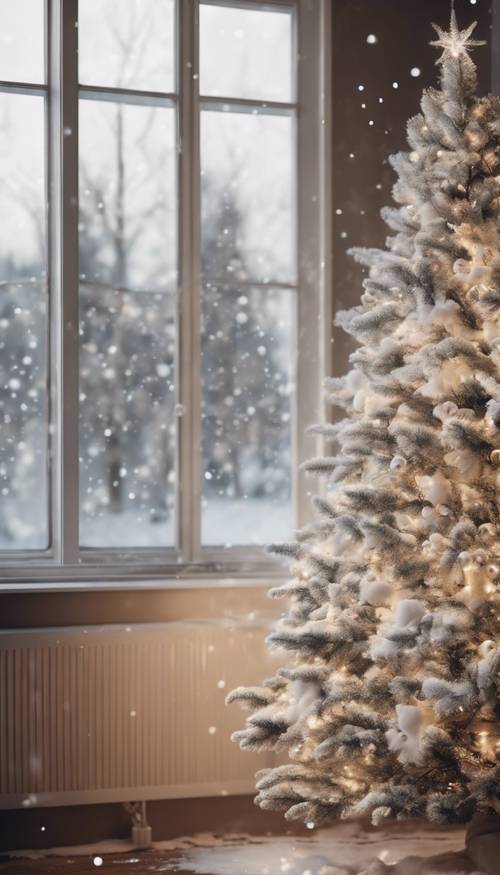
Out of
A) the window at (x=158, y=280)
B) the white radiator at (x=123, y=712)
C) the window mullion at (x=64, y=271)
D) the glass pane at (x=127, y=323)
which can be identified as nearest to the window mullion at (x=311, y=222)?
the window at (x=158, y=280)

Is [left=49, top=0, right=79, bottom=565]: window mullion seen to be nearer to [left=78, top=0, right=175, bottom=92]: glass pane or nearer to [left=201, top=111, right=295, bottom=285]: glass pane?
[left=78, top=0, right=175, bottom=92]: glass pane

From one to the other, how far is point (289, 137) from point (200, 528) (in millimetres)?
1502

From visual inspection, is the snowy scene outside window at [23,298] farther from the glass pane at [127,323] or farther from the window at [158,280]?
the glass pane at [127,323]

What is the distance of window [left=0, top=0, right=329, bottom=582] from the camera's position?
12.0 feet

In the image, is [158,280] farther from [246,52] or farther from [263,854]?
[263,854]

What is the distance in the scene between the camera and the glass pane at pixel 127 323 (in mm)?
3689

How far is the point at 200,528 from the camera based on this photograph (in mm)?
3795

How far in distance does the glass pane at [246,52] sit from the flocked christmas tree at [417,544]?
3.66 feet

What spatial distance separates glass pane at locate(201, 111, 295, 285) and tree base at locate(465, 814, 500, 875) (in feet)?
6.57

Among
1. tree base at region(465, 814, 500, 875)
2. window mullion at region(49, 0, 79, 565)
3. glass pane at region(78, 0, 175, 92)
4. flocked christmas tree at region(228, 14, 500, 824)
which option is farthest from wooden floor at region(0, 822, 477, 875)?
glass pane at region(78, 0, 175, 92)

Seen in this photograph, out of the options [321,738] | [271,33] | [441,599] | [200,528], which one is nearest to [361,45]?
[271,33]

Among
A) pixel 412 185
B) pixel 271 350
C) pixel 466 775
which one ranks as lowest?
pixel 466 775

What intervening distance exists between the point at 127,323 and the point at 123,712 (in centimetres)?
135

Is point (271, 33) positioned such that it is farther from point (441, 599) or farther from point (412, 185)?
point (441, 599)
